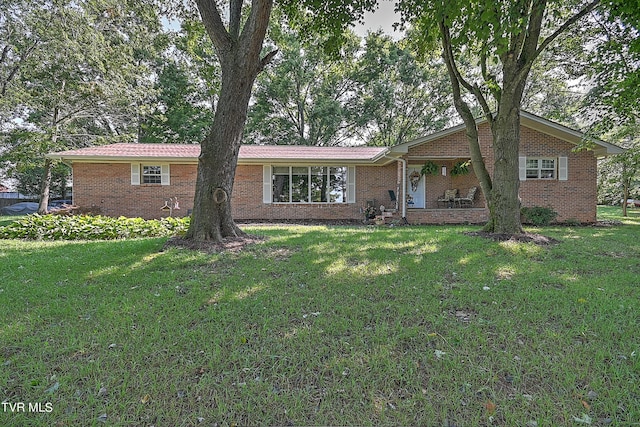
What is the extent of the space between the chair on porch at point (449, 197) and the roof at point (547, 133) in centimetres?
278

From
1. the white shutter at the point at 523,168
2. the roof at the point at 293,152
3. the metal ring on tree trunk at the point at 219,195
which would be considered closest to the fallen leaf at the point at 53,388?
the metal ring on tree trunk at the point at 219,195

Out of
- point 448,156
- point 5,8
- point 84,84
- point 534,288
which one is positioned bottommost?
point 534,288

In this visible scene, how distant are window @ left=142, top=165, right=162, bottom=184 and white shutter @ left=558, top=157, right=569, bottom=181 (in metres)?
15.8

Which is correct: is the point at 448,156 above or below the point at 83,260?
above

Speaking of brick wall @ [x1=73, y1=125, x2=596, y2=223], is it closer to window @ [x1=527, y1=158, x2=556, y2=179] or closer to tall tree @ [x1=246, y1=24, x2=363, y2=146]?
window @ [x1=527, y1=158, x2=556, y2=179]

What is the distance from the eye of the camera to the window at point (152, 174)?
1380 centimetres

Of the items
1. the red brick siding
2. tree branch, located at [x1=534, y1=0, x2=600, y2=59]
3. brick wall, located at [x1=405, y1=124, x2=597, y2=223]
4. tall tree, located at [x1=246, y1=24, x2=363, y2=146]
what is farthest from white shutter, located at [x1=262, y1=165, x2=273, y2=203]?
tall tree, located at [x1=246, y1=24, x2=363, y2=146]

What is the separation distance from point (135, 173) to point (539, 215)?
50.3ft

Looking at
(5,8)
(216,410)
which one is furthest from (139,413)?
(5,8)

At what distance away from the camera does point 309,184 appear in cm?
1433

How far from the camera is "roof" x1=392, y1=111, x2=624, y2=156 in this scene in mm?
11734

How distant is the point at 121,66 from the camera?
14.5 meters

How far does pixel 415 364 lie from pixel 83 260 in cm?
573

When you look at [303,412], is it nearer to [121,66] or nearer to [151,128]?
[121,66]
